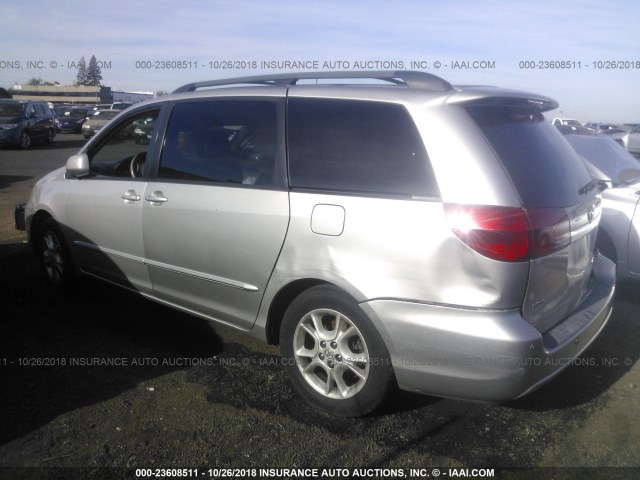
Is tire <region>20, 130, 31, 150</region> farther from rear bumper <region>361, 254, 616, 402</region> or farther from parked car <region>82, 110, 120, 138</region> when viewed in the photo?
rear bumper <region>361, 254, 616, 402</region>

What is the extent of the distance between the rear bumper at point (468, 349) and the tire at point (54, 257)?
123 inches

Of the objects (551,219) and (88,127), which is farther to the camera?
(88,127)

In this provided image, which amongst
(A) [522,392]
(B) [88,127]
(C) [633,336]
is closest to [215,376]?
(A) [522,392]

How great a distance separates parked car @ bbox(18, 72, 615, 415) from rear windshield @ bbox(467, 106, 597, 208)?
10 mm

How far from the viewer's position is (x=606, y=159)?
6195mm

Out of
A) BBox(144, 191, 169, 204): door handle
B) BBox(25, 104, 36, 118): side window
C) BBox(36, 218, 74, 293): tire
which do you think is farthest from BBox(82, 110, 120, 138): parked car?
BBox(144, 191, 169, 204): door handle

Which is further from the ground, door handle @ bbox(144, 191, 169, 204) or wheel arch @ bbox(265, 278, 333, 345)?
door handle @ bbox(144, 191, 169, 204)

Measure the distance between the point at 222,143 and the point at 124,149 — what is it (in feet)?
4.57

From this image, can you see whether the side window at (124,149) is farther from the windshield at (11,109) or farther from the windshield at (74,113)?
the windshield at (74,113)

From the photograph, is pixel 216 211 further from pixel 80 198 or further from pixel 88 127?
pixel 88 127

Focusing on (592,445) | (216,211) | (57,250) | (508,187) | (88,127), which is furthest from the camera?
(88,127)

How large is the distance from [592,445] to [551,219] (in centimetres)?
121

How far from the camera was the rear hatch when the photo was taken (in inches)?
115

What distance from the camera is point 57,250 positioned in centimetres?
524
